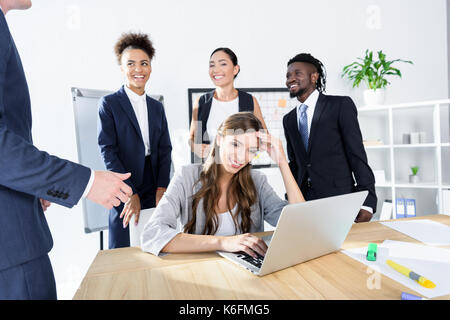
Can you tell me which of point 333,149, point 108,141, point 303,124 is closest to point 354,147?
point 333,149

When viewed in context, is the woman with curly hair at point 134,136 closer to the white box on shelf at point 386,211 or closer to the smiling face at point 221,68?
the smiling face at point 221,68

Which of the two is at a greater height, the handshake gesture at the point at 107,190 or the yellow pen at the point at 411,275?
the handshake gesture at the point at 107,190

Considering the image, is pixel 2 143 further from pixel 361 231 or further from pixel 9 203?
pixel 361 231

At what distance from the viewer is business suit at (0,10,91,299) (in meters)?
0.78

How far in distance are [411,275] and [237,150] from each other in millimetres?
829

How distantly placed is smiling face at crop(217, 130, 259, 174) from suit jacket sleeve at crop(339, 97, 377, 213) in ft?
2.01

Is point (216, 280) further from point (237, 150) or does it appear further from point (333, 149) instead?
point (333, 149)

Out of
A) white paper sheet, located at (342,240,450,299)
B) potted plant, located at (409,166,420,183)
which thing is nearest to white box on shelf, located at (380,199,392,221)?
potted plant, located at (409,166,420,183)

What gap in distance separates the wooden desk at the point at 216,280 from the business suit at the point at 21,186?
0.54 feet

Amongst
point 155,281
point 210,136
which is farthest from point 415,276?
point 210,136

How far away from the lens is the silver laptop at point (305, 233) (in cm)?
78

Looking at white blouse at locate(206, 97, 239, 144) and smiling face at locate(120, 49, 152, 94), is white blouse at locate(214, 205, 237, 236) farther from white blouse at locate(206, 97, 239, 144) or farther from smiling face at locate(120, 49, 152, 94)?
smiling face at locate(120, 49, 152, 94)

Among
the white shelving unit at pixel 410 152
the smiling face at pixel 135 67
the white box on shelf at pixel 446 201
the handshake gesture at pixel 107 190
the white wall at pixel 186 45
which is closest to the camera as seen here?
the handshake gesture at pixel 107 190

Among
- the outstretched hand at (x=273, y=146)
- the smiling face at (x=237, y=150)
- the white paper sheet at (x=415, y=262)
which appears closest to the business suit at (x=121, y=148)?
the smiling face at (x=237, y=150)
